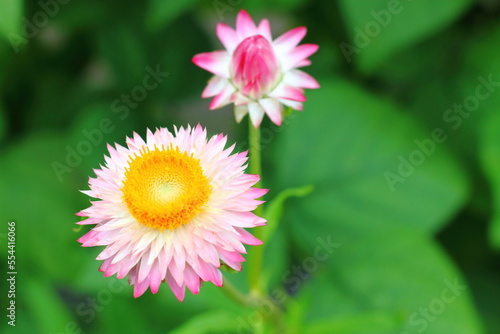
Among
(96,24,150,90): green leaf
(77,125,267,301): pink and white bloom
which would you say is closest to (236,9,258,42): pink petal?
(77,125,267,301): pink and white bloom

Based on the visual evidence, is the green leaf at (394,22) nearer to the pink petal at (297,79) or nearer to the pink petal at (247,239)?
the pink petal at (297,79)

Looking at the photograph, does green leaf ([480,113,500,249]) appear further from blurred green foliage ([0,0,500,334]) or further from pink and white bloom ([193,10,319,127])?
pink and white bloom ([193,10,319,127])

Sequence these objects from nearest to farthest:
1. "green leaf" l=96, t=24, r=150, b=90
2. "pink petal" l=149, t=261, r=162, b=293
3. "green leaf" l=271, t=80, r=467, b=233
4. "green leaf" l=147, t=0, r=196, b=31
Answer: "pink petal" l=149, t=261, r=162, b=293, "green leaf" l=147, t=0, r=196, b=31, "green leaf" l=271, t=80, r=467, b=233, "green leaf" l=96, t=24, r=150, b=90

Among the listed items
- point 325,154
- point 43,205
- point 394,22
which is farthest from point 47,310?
point 394,22

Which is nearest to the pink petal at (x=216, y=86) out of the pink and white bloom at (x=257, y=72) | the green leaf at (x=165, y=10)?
the pink and white bloom at (x=257, y=72)

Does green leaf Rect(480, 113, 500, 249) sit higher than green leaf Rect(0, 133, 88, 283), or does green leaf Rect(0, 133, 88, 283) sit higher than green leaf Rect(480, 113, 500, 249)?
green leaf Rect(0, 133, 88, 283)

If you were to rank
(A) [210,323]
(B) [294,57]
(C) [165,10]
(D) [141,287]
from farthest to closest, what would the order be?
(C) [165,10], (A) [210,323], (B) [294,57], (D) [141,287]

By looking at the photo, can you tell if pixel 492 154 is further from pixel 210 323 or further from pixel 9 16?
pixel 9 16
